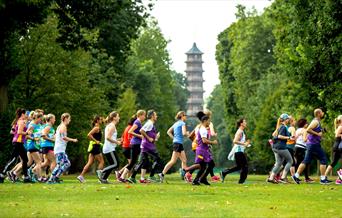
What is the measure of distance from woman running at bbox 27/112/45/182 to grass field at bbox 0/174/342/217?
3.34 metres

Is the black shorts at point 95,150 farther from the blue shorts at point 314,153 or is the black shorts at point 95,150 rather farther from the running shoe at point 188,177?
the blue shorts at point 314,153

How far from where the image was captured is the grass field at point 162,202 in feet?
48.0

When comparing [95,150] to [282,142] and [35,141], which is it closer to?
[35,141]

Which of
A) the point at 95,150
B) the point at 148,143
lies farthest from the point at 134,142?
the point at 95,150

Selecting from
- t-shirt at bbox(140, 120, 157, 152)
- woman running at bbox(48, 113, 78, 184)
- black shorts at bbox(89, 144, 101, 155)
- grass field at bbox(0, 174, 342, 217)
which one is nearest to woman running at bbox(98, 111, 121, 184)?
woman running at bbox(48, 113, 78, 184)

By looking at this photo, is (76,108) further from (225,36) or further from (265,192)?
(225,36)

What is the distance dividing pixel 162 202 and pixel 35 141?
9364 mm

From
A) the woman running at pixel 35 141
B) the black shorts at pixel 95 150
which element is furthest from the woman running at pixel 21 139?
the black shorts at pixel 95 150

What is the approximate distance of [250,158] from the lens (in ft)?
304

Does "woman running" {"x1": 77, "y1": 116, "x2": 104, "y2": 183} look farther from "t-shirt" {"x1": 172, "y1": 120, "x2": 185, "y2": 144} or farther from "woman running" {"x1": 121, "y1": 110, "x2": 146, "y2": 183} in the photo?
"t-shirt" {"x1": 172, "y1": 120, "x2": 185, "y2": 144}

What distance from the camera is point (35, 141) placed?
84.4ft

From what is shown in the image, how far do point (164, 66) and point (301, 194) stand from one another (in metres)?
89.5

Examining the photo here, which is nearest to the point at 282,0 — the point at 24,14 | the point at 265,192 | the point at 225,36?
the point at 24,14

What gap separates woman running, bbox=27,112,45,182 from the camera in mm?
25188
